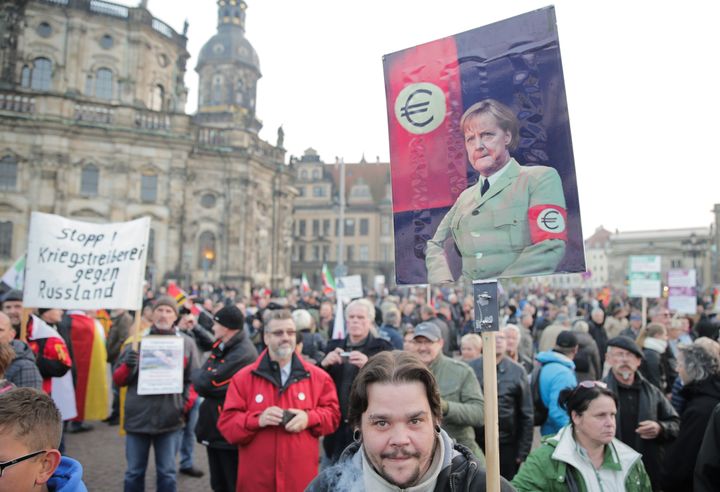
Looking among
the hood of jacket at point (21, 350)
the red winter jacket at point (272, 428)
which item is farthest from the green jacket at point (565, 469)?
the hood of jacket at point (21, 350)

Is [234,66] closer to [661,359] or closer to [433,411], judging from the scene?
[661,359]

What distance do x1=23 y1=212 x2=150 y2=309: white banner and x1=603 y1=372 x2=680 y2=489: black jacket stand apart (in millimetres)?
5135

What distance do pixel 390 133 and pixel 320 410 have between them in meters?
2.30

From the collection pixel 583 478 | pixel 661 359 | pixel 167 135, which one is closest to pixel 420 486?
pixel 583 478

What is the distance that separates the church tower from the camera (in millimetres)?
52406

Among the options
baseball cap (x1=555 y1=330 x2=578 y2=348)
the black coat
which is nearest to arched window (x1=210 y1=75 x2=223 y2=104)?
baseball cap (x1=555 y1=330 x2=578 y2=348)

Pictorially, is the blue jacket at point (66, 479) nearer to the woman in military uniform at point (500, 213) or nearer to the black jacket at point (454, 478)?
the black jacket at point (454, 478)

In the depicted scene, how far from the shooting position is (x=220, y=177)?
41031mm

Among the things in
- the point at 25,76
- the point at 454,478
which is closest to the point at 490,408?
the point at 454,478

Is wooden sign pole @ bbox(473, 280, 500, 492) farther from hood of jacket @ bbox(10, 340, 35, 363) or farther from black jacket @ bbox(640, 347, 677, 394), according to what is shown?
black jacket @ bbox(640, 347, 677, 394)

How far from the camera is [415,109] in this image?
123 inches

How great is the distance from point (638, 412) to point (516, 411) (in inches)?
42.4

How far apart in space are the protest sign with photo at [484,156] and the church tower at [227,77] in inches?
2004

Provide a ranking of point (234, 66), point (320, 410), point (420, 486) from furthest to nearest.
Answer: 1. point (234, 66)
2. point (320, 410)
3. point (420, 486)
